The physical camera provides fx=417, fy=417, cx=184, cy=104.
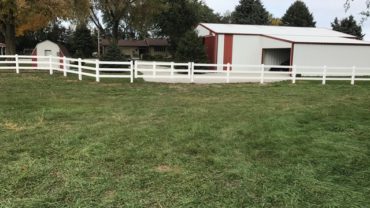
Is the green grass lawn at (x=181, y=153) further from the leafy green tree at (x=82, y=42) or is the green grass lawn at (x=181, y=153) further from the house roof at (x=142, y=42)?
the house roof at (x=142, y=42)

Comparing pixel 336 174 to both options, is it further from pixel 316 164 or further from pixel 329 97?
pixel 329 97

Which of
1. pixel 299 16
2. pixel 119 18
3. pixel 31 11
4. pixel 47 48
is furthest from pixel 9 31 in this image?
pixel 299 16

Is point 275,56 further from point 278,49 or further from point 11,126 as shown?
point 11,126

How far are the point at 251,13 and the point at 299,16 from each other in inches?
303

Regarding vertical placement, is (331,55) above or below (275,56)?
above

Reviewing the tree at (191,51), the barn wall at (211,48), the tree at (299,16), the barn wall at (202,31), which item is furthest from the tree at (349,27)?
the tree at (191,51)

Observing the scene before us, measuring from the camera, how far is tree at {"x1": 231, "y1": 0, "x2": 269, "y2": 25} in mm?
54250

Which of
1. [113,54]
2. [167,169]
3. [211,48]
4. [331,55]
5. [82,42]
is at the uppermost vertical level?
[82,42]

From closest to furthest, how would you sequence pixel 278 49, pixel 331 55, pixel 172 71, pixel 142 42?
pixel 172 71
pixel 331 55
pixel 278 49
pixel 142 42

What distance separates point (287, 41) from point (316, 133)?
18590mm

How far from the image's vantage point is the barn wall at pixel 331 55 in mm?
24672

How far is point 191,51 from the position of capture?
28141 mm

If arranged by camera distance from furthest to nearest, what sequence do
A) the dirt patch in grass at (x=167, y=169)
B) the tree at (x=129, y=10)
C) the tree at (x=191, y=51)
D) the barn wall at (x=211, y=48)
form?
the tree at (x=129, y=10) < the barn wall at (x=211, y=48) < the tree at (x=191, y=51) < the dirt patch in grass at (x=167, y=169)

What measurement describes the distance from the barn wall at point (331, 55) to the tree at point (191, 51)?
21.5ft
